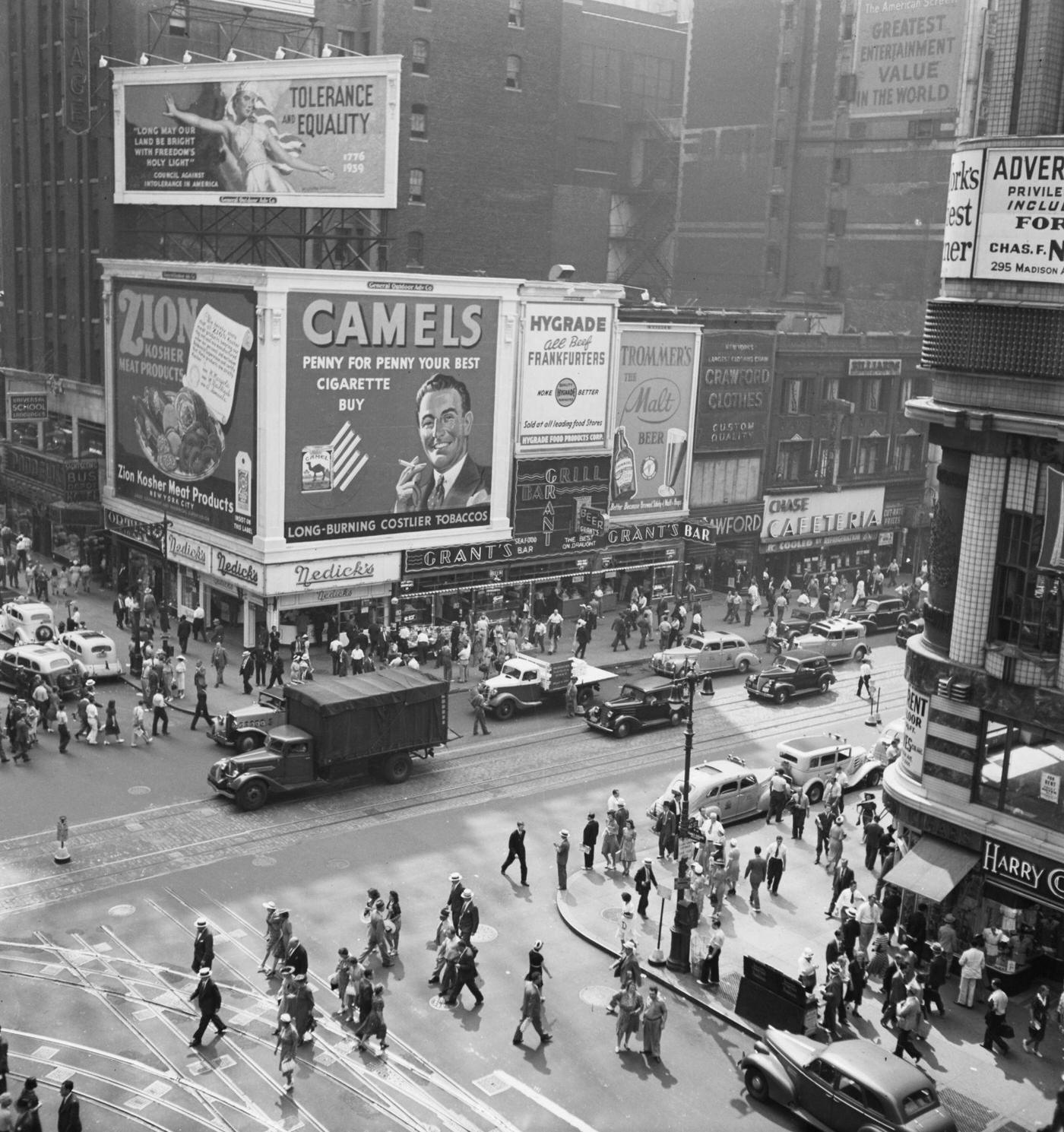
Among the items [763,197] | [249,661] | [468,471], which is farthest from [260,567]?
[763,197]

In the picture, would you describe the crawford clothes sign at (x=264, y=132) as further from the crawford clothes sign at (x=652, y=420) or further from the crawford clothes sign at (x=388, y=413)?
the crawford clothes sign at (x=652, y=420)

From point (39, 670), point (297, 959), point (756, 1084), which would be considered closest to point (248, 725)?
point (39, 670)

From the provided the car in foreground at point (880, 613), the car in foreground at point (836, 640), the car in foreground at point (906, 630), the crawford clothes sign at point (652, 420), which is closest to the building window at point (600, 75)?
the crawford clothes sign at point (652, 420)

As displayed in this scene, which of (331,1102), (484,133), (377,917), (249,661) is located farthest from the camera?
(484,133)

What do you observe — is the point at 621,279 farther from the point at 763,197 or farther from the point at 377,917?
the point at 377,917

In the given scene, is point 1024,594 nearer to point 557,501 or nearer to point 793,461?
point 557,501
